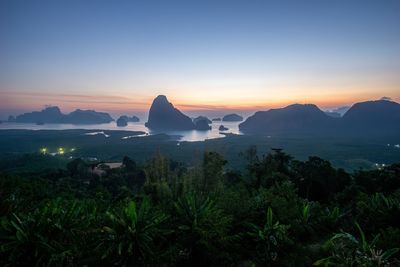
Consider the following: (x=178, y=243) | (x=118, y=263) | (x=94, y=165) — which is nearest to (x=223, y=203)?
(x=178, y=243)

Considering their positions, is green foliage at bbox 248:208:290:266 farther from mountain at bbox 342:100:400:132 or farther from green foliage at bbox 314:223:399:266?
mountain at bbox 342:100:400:132

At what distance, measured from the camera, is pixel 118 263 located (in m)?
5.34

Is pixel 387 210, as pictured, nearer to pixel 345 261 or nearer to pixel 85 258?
pixel 345 261

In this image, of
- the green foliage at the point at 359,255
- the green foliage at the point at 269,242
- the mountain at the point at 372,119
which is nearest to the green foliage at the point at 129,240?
the green foliage at the point at 269,242

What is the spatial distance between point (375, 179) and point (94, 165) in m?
38.2

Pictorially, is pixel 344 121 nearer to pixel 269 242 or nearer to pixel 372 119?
pixel 372 119

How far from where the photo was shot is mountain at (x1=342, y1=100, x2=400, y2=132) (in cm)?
16788

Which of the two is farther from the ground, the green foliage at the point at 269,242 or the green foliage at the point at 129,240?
the green foliage at the point at 129,240

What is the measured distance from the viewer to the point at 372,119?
176500 millimetres

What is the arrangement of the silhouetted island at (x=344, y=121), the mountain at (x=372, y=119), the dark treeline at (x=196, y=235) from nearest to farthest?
the dark treeline at (x=196, y=235) → the silhouetted island at (x=344, y=121) → the mountain at (x=372, y=119)

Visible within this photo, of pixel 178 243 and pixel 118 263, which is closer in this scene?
pixel 118 263

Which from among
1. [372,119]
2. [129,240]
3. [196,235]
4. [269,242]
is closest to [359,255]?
[269,242]

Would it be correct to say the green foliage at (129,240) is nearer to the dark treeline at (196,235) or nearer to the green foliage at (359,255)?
the dark treeline at (196,235)

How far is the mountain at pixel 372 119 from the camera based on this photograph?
167875mm
